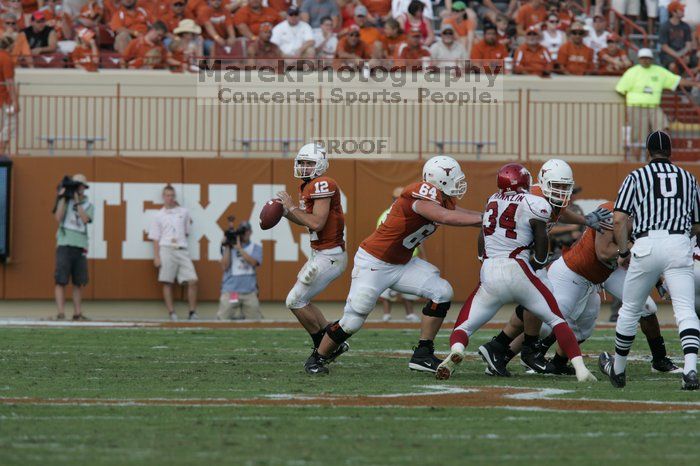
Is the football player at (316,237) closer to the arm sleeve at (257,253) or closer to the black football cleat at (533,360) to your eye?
the black football cleat at (533,360)

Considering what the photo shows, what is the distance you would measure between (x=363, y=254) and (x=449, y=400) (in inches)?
81.4

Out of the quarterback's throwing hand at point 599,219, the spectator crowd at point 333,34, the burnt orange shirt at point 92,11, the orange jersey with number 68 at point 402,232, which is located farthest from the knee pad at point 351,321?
the burnt orange shirt at point 92,11

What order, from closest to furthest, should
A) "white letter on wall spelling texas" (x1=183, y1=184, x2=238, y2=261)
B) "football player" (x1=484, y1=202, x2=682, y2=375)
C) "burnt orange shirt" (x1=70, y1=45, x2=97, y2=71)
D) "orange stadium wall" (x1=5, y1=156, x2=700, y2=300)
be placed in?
"football player" (x1=484, y1=202, x2=682, y2=375), "orange stadium wall" (x1=5, y1=156, x2=700, y2=300), "white letter on wall spelling texas" (x1=183, y1=184, x2=238, y2=261), "burnt orange shirt" (x1=70, y1=45, x2=97, y2=71)

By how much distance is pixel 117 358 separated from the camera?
33.5ft

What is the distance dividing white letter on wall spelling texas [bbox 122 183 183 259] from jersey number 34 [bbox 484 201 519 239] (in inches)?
370

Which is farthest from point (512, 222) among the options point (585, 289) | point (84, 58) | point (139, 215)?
point (84, 58)

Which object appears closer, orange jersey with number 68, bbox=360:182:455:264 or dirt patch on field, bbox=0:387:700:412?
dirt patch on field, bbox=0:387:700:412

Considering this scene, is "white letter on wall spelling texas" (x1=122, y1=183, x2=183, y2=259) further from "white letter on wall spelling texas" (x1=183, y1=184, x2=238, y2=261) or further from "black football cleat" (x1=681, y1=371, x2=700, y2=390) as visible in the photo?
"black football cleat" (x1=681, y1=371, x2=700, y2=390)

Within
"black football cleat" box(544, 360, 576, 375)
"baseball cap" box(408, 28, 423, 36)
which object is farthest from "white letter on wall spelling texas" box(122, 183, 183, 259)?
"black football cleat" box(544, 360, 576, 375)

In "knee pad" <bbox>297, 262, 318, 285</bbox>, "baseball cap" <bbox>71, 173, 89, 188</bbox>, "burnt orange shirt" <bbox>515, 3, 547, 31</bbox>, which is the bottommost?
"knee pad" <bbox>297, 262, 318, 285</bbox>

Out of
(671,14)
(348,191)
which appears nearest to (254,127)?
(348,191)

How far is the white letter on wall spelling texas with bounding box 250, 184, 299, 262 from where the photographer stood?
57.0 feet

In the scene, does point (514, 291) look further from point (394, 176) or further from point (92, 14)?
point (92, 14)

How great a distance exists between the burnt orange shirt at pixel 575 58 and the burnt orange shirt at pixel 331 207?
33.6 ft
